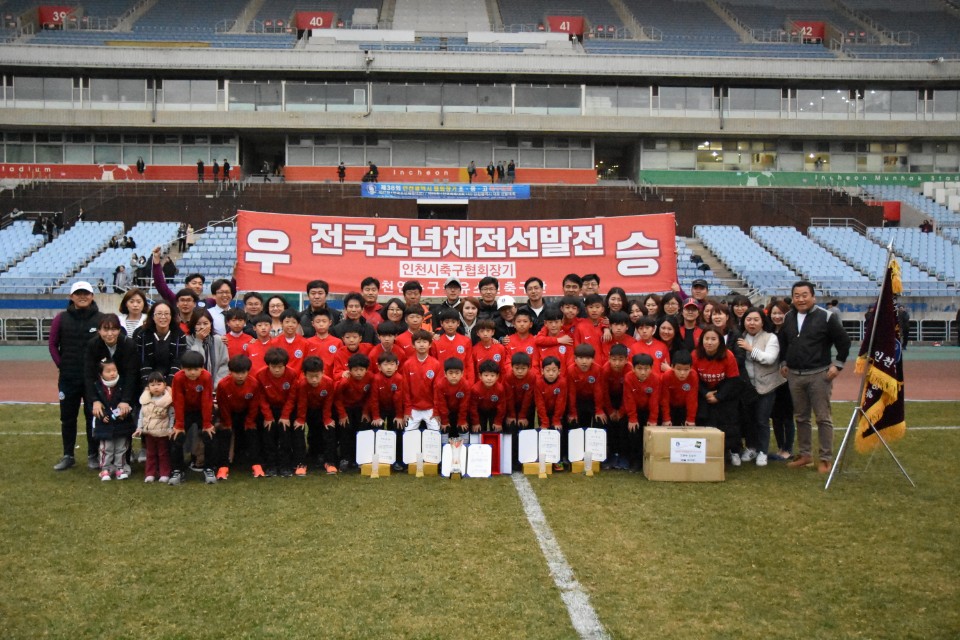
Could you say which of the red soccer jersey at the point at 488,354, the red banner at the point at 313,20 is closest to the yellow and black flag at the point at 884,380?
the red soccer jersey at the point at 488,354

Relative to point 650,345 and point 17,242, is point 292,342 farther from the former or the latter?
point 17,242

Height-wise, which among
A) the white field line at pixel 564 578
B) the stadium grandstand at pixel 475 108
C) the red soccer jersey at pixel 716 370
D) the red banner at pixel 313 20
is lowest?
the white field line at pixel 564 578

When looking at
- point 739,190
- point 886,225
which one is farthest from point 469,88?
point 886,225

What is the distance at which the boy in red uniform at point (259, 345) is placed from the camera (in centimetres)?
774

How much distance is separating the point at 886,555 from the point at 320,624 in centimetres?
371

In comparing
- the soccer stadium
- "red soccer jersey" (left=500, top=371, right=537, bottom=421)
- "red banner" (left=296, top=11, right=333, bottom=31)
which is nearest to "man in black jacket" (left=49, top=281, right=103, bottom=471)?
the soccer stadium

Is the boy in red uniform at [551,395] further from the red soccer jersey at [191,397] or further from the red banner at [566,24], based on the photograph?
the red banner at [566,24]

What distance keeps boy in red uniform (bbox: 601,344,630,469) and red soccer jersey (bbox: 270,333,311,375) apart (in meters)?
3.02

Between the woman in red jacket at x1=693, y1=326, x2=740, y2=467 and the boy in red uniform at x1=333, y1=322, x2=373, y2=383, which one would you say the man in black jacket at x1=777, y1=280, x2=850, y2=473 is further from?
the boy in red uniform at x1=333, y1=322, x2=373, y2=383

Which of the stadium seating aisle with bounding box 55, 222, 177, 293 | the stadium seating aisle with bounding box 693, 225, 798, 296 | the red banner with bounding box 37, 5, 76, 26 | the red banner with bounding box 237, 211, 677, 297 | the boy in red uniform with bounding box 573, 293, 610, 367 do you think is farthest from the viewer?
the red banner with bounding box 37, 5, 76, 26

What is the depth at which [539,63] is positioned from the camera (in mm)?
36906

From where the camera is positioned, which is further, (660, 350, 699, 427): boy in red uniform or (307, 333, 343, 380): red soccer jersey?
(307, 333, 343, 380): red soccer jersey

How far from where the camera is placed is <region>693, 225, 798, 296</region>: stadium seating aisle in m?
23.3

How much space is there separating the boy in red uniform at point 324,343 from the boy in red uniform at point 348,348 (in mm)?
44
